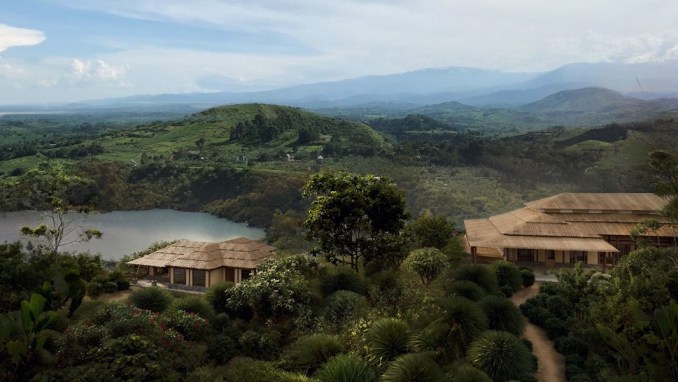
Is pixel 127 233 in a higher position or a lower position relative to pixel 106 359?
lower

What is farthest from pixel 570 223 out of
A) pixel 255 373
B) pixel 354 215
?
pixel 255 373

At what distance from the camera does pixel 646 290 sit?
42.6 ft

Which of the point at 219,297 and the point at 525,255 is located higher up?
the point at 219,297

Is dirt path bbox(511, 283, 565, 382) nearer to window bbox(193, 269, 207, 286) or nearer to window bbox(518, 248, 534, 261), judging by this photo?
window bbox(518, 248, 534, 261)

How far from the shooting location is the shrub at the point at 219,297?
16078mm

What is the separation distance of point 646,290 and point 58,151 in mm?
94479

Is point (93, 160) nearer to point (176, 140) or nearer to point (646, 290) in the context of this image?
point (176, 140)

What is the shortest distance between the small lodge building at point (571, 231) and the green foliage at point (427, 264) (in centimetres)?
672

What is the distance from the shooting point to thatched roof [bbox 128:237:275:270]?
884 inches

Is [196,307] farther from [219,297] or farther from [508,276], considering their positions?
[508,276]

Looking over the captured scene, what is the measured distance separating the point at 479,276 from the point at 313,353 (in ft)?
22.7

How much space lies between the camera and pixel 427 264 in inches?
660

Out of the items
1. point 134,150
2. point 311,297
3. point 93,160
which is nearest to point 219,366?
point 311,297

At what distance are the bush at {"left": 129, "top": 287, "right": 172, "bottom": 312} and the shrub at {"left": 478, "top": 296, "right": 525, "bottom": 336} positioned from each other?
371 inches
